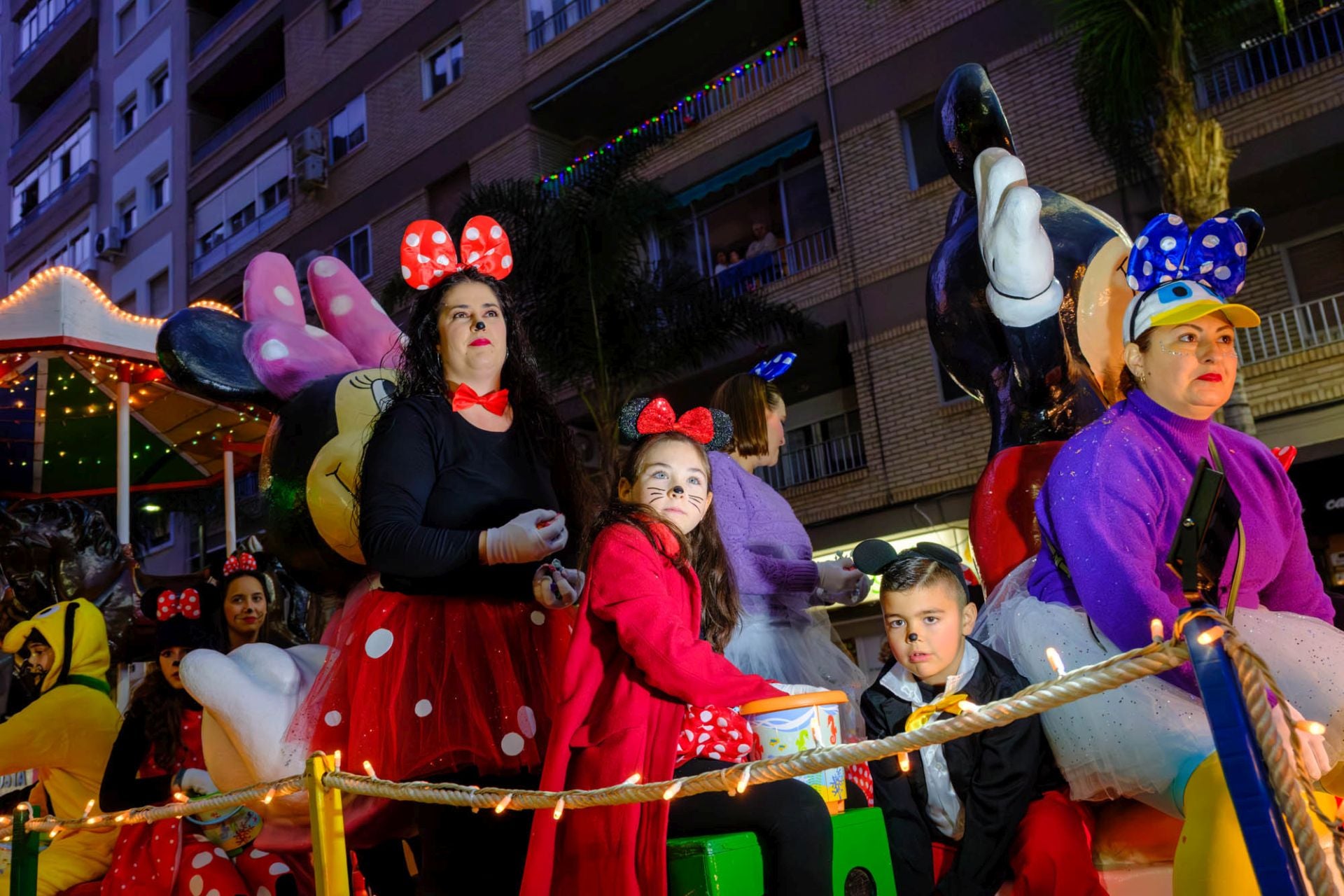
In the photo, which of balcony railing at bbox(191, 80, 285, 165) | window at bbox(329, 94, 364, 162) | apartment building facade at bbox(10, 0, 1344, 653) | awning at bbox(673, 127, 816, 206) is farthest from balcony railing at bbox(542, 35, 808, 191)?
balcony railing at bbox(191, 80, 285, 165)

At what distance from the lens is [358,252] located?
1975 cm

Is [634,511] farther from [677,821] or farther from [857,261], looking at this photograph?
[857,261]

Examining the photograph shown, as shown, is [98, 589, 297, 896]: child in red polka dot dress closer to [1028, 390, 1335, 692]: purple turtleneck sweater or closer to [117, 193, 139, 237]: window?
[1028, 390, 1335, 692]: purple turtleneck sweater

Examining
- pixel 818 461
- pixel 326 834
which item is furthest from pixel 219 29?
pixel 326 834

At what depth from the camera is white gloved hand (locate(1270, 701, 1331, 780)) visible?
137cm

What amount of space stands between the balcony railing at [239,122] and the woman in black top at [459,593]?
70.0 ft

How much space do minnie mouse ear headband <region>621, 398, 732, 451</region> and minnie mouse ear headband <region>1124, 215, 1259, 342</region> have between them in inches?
42.2

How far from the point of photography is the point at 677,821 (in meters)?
2.29

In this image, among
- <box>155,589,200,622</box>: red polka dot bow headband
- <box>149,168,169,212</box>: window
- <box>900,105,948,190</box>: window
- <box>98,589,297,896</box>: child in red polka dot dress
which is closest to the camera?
<box>98,589,297,896</box>: child in red polka dot dress

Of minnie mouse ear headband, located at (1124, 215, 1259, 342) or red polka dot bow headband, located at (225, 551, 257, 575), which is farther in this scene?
red polka dot bow headband, located at (225, 551, 257, 575)

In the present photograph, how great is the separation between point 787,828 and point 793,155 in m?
14.1

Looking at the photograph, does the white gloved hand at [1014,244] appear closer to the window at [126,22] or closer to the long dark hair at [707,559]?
the long dark hair at [707,559]

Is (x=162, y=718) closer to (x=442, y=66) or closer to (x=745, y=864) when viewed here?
(x=745, y=864)

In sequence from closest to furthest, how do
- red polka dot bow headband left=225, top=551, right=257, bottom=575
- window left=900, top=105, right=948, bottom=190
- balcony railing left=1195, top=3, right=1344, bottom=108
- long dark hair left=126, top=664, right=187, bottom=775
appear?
long dark hair left=126, top=664, right=187, bottom=775 < red polka dot bow headband left=225, top=551, right=257, bottom=575 < balcony railing left=1195, top=3, right=1344, bottom=108 < window left=900, top=105, right=948, bottom=190
